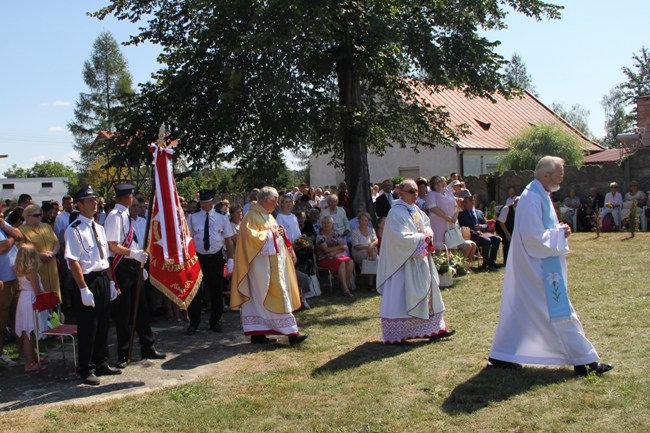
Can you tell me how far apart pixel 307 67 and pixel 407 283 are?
6.32 m

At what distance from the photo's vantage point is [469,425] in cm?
500

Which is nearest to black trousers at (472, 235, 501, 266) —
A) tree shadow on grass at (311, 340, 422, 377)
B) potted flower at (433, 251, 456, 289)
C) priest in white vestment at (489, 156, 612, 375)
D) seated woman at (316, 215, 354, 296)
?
potted flower at (433, 251, 456, 289)

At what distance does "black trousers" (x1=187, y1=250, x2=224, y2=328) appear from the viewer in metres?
Answer: 9.25

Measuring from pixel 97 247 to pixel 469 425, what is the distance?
4155mm

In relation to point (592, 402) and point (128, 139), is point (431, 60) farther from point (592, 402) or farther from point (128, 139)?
point (592, 402)

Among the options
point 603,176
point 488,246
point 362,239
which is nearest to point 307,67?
point 362,239

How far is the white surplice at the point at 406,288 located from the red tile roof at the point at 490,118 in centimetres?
2460

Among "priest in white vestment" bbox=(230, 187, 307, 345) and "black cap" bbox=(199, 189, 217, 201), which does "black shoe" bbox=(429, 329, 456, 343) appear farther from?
"black cap" bbox=(199, 189, 217, 201)

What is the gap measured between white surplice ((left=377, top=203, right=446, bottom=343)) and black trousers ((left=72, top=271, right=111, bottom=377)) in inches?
123

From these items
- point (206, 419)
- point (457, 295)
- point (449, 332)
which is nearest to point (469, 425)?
point (206, 419)

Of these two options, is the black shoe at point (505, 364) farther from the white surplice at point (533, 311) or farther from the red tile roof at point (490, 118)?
the red tile roof at point (490, 118)

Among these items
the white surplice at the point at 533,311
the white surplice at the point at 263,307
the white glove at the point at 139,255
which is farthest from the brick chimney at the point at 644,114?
the white glove at the point at 139,255

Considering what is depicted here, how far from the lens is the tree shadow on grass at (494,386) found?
543 cm

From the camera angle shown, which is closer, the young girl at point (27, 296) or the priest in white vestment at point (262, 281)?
the young girl at point (27, 296)
